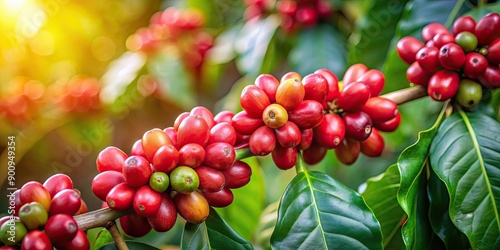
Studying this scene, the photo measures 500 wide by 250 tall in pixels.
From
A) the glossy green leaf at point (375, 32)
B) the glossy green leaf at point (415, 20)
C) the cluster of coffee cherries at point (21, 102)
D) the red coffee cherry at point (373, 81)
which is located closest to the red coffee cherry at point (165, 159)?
the red coffee cherry at point (373, 81)

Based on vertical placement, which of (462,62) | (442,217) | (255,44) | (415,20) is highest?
(255,44)

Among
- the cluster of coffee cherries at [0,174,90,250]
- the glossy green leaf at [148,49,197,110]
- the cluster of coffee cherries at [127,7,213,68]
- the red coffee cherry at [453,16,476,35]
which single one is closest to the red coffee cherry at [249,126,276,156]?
the cluster of coffee cherries at [0,174,90,250]

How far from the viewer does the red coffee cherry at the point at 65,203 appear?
1.90 feet

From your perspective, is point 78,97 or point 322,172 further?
point 78,97

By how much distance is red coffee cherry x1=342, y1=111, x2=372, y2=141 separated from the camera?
0.70 meters

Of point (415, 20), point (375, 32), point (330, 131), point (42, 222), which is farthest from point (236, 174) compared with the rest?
point (375, 32)

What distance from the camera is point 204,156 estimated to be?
2.07 ft

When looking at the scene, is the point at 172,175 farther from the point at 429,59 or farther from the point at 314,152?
the point at 429,59

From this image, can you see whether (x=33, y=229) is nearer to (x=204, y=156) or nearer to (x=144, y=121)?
(x=204, y=156)

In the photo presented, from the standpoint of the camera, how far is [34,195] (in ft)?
1.88

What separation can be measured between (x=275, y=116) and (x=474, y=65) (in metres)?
0.32

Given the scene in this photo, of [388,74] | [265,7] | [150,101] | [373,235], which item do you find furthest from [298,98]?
[150,101]

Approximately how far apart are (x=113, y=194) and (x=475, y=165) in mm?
505

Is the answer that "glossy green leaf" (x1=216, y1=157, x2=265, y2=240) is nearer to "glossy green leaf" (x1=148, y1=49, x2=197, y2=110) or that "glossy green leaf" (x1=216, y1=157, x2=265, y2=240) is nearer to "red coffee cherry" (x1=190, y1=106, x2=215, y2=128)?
"red coffee cherry" (x1=190, y1=106, x2=215, y2=128)
